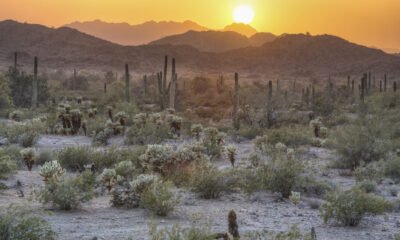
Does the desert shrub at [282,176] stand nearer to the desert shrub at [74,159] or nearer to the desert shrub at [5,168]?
the desert shrub at [74,159]

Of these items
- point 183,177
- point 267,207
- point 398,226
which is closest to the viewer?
point 398,226

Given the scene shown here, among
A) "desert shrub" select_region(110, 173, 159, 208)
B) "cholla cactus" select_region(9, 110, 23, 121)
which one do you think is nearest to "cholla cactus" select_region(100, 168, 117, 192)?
"desert shrub" select_region(110, 173, 159, 208)

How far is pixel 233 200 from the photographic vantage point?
11.4 metres

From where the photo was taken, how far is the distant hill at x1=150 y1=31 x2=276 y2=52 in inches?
6526

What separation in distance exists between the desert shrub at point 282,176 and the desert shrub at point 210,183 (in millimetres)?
782

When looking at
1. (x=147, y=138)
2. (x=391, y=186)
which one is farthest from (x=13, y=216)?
(x=147, y=138)

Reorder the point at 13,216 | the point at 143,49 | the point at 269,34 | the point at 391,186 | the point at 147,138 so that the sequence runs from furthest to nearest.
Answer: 1. the point at 269,34
2. the point at 143,49
3. the point at 147,138
4. the point at 391,186
5. the point at 13,216

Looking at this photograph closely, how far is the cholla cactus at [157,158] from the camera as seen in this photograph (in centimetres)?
1289

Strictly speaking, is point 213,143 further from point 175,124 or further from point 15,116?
point 15,116

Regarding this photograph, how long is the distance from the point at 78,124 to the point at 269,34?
17588 centimetres

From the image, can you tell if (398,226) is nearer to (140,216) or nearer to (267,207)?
(267,207)

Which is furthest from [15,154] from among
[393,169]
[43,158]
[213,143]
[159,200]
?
[393,169]

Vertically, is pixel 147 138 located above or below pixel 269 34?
below

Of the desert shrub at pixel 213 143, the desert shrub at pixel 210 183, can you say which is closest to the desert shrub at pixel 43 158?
the desert shrub at pixel 213 143
